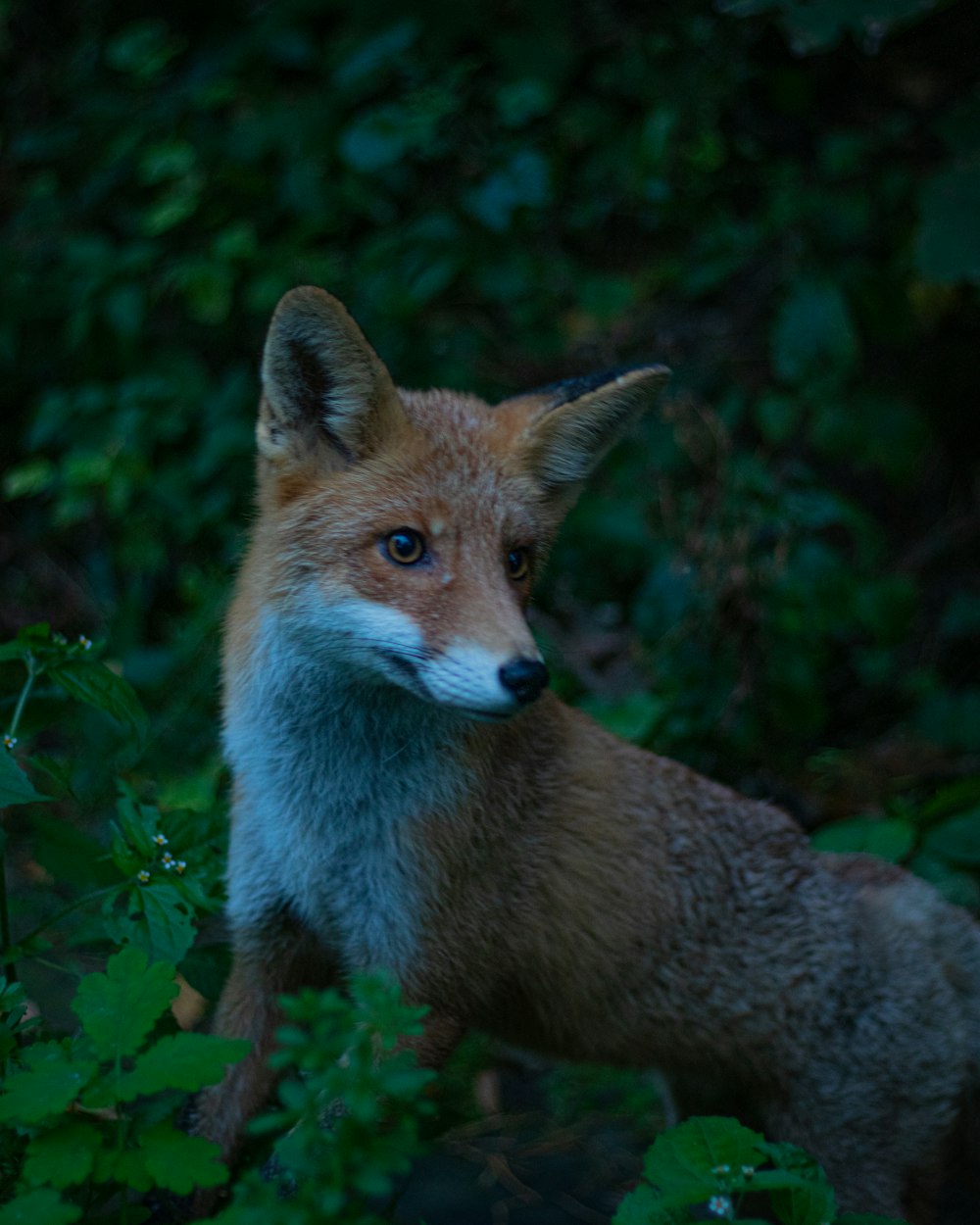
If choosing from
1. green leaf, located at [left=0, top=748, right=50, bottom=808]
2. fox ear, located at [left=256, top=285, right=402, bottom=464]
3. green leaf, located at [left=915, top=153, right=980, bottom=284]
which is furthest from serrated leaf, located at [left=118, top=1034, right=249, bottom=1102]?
green leaf, located at [left=915, top=153, right=980, bottom=284]

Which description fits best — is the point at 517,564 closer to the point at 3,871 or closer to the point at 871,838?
the point at 3,871

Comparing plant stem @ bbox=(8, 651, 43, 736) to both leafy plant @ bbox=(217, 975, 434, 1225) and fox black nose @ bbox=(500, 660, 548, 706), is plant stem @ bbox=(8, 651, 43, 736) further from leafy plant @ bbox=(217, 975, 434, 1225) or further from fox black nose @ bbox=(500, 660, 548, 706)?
leafy plant @ bbox=(217, 975, 434, 1225)

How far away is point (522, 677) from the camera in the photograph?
6.00 ft

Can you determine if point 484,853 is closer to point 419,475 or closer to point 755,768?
point 419,475

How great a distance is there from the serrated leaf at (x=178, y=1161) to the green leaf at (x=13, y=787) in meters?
0.56

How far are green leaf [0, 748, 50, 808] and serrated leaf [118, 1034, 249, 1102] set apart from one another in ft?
1.51

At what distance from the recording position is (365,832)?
224cm

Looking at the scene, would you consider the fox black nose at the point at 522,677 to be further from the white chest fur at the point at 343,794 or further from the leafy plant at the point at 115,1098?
the leafy plant at the point at 115,1098

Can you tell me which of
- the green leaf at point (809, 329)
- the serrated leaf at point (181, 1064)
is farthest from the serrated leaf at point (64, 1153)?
the green leaf at point (809, 329)

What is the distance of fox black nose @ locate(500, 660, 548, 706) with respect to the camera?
1.83 metres

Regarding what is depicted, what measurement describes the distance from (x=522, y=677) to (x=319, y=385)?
780 millimetres

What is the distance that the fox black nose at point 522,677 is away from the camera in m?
1.83

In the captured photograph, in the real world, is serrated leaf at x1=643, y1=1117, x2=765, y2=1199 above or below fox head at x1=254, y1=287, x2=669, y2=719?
below

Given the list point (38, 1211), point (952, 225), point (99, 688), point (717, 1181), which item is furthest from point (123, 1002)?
point (952, 225)
